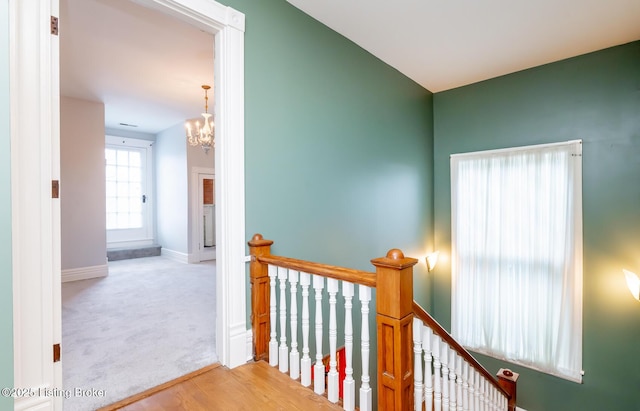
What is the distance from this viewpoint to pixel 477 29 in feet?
9.20

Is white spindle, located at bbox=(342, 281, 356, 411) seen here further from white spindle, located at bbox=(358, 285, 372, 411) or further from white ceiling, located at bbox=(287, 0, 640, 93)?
white ceiling, located at bbox=(287, 0, 640, 93)

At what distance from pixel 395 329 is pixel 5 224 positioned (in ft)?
5.49

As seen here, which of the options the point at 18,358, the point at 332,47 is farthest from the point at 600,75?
the point at 18,358

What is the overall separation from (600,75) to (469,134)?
138cm

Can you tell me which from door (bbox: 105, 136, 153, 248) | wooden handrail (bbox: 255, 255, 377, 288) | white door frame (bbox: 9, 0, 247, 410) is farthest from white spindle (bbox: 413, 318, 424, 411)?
door (bbox: 105, 136, 153, 248)

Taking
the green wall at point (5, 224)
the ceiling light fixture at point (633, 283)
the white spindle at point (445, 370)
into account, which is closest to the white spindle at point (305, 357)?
→ the white spindle at point (445, 370)

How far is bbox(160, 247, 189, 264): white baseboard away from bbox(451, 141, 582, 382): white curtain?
15.4 feet

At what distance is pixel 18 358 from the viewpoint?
1233 millimetres

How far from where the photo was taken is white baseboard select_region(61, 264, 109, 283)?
4148mm

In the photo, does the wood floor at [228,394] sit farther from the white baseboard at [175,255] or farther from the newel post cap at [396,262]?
the white baseboard at [175,255]

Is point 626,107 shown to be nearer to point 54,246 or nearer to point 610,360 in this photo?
point 610,360

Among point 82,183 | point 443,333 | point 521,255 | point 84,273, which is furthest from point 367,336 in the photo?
point 82,183

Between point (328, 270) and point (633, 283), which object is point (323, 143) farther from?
point (633, 283)

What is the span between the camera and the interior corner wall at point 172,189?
19.2 ft
